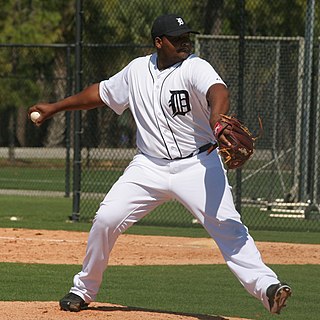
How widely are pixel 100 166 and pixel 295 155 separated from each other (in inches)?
172

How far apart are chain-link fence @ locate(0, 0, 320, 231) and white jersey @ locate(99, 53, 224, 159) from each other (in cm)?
781

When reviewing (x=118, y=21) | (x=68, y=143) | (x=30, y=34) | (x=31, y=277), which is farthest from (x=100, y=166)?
(x=30, y=34)

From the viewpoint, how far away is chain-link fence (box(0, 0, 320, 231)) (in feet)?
57.6

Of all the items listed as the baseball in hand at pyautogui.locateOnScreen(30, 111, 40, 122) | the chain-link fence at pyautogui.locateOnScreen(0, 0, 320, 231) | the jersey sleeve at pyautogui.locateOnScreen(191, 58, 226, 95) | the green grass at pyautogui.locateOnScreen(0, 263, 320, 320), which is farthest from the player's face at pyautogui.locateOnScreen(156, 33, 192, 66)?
the chain-link fence at pyautogui.locateOnScreen(0, 0, 320, 231)

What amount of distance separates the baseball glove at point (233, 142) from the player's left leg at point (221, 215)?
37 cm

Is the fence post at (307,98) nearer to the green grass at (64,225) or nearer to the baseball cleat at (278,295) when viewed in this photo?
the green grass at (64,225)

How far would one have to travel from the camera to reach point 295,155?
18219 mm

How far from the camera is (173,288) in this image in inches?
400

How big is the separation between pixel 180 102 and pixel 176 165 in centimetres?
44

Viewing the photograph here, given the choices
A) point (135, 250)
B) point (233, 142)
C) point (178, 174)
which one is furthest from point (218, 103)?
point (135, 250)

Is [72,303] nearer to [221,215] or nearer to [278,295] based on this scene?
[221,215]

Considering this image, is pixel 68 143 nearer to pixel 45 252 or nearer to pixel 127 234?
pixel 127 234

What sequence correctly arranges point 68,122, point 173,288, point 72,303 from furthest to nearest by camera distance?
point 68,122
point 173,288
point 72,303

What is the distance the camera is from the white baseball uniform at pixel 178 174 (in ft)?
24.7
